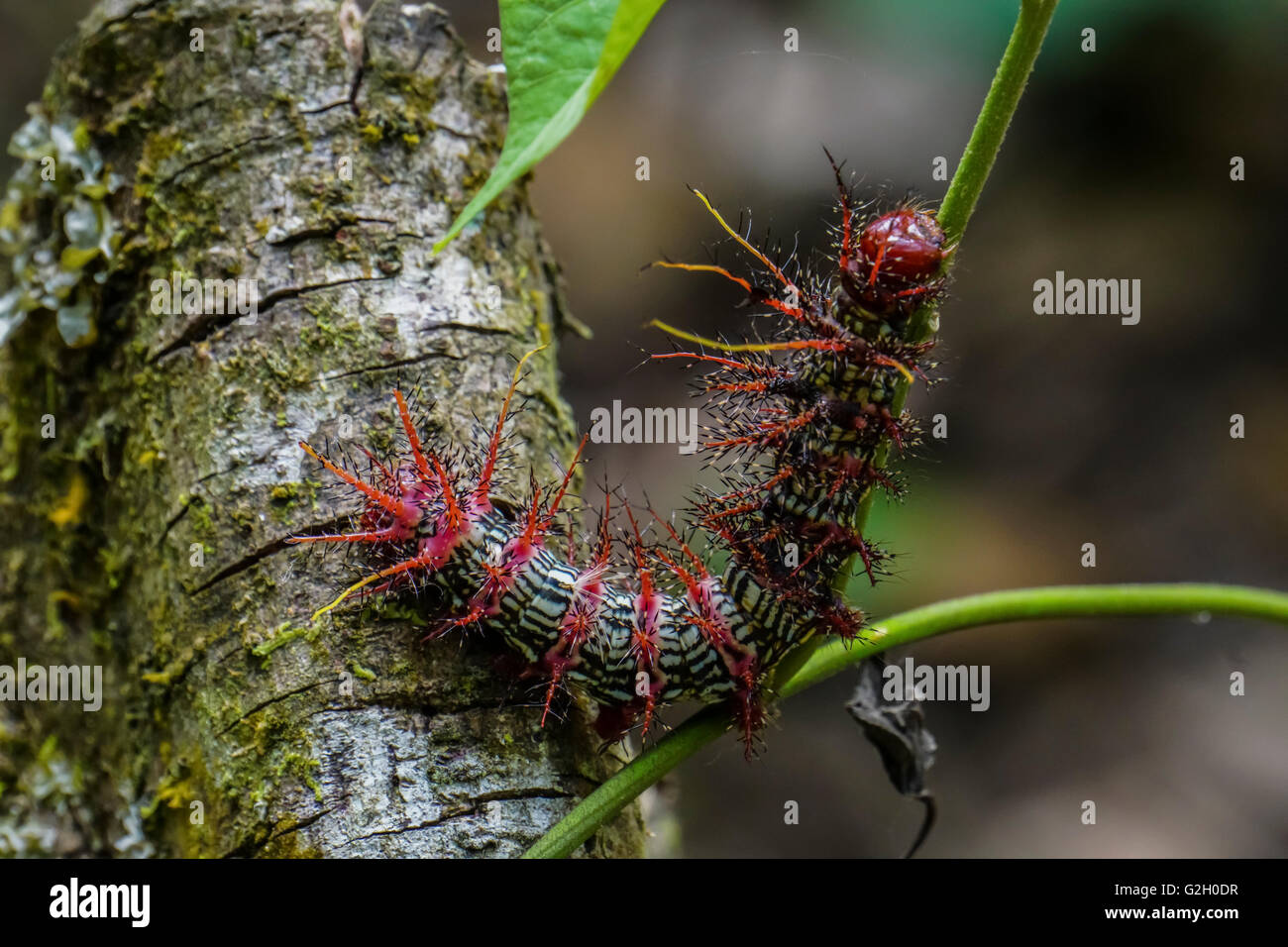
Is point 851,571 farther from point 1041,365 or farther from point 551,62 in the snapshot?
point 1041,365

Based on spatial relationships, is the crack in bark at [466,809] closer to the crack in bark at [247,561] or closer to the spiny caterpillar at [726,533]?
the spiny caterpillar at [726,533]

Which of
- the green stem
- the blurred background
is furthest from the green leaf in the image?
the blurred background

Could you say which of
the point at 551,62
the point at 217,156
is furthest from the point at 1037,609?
the point at 217,156

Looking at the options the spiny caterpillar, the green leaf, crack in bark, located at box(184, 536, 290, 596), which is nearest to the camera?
the green leaf

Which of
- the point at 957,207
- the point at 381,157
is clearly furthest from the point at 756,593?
the point at 381,157

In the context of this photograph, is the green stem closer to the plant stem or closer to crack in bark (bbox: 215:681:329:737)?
the plant stem
